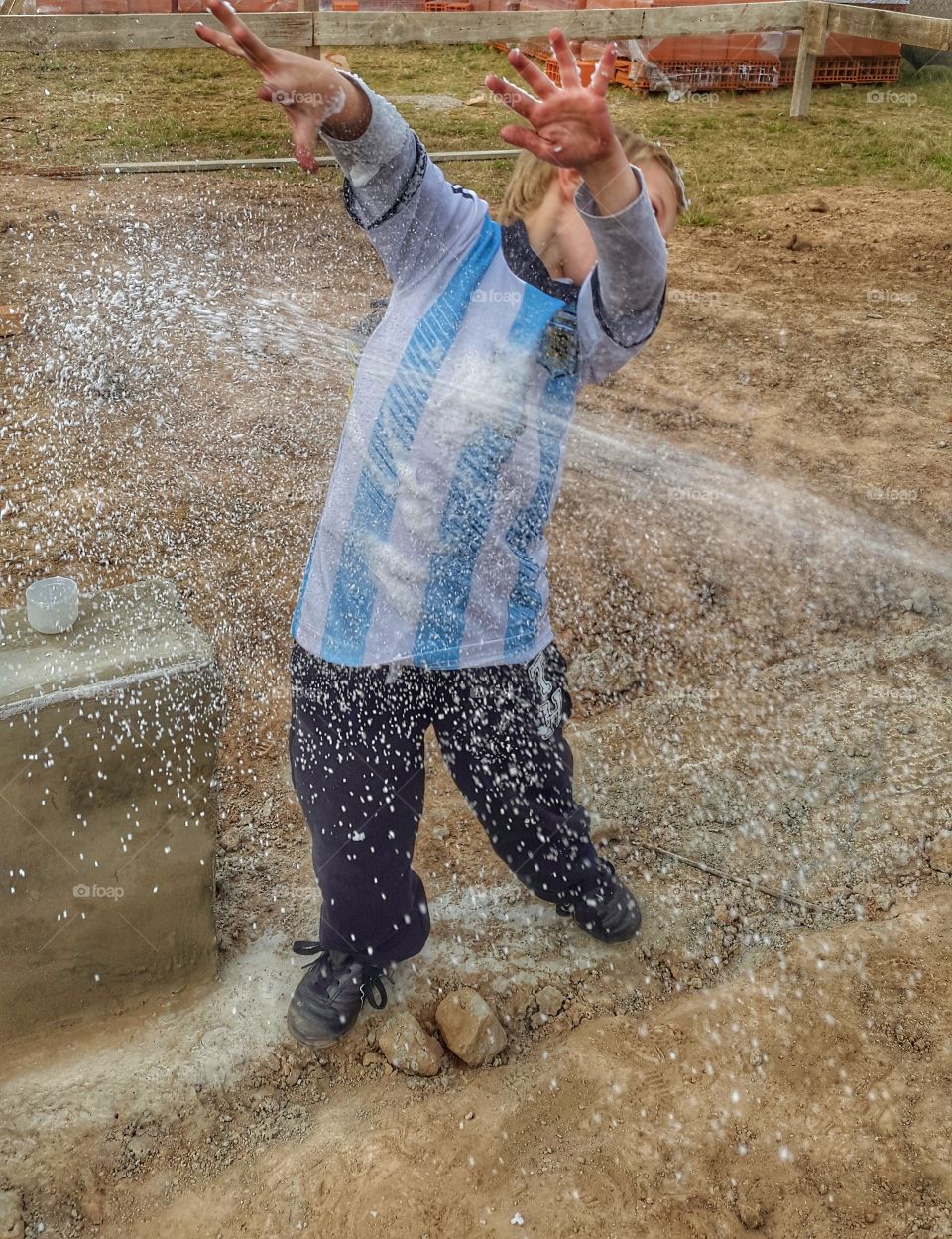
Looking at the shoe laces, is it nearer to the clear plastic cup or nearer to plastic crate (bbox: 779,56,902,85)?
the clear plastic cup

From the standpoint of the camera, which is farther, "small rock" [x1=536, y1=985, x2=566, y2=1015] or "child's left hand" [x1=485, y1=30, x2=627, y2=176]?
"small rock" [x1=536, y1=985, x2=566, y2=1015]

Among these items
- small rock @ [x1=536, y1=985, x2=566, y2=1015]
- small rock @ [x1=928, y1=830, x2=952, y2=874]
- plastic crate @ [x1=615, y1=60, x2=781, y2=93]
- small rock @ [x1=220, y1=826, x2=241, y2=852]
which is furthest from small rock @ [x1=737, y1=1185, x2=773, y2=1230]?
plastic crate @ [x1=615, y1=60, x2=781, y2=93]

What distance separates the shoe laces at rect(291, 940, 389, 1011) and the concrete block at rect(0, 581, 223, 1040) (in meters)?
0.22

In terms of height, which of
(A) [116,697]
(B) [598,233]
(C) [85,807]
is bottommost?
(C) [85,807]

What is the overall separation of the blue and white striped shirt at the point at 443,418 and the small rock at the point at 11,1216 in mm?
1228

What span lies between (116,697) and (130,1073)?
0.85 meters

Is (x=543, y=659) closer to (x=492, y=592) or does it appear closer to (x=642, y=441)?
(x=492, y=592)

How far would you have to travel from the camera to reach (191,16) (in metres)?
6.59

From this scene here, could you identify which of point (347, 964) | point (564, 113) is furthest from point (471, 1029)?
point (564, 113)

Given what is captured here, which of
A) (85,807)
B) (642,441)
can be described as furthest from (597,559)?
(85,807)

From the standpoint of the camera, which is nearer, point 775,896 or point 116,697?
point 116,697

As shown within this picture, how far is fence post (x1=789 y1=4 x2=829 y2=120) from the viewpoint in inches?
330

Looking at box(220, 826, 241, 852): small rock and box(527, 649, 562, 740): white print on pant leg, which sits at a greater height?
box(527, 649, 562, 740): white print on pant leg

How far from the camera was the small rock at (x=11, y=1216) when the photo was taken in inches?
83.0
